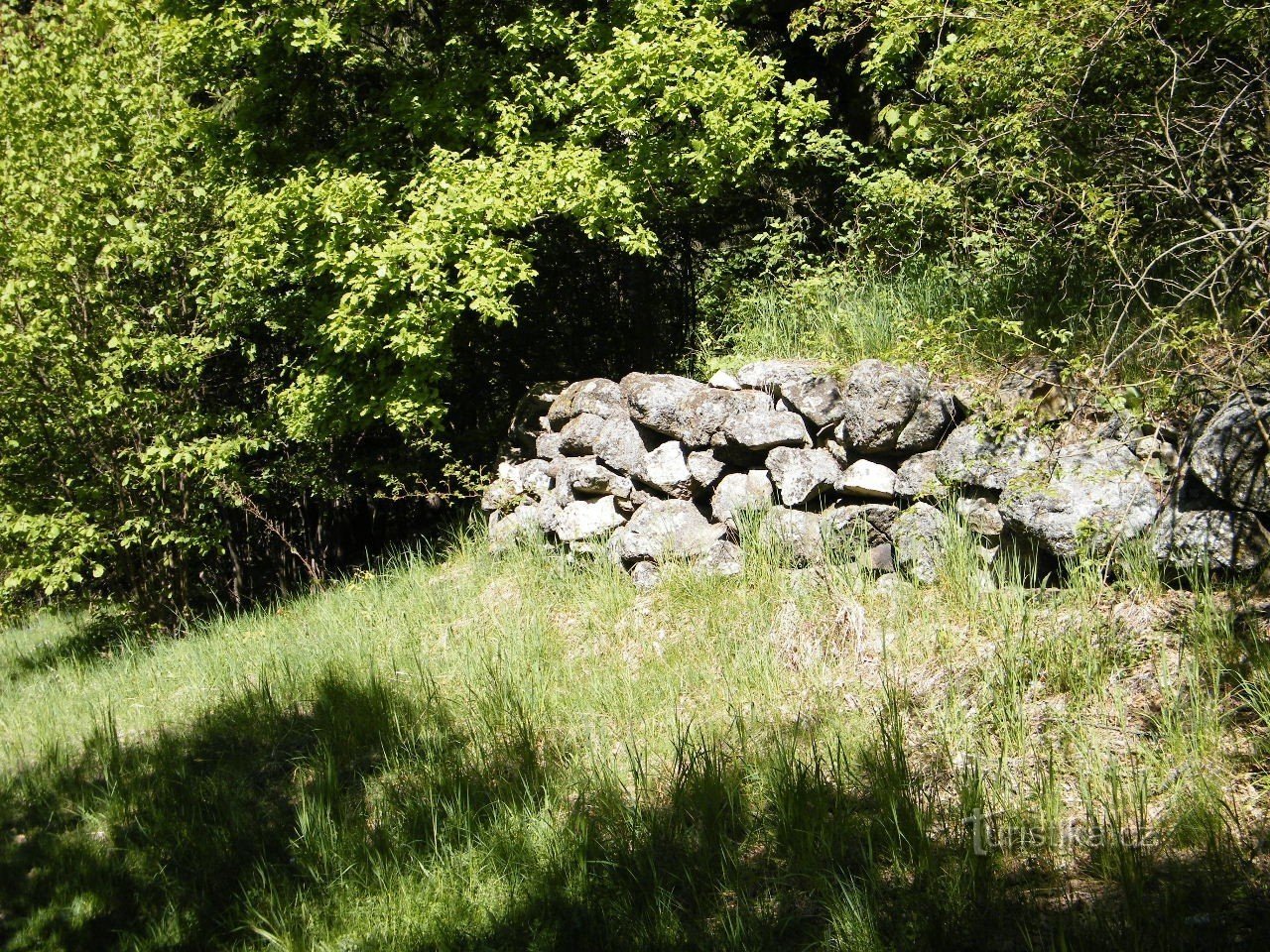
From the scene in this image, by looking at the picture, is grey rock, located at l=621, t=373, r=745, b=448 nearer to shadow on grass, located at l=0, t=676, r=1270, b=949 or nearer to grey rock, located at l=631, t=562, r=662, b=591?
grey rock, located at l=631, t=562, r=662, b=591

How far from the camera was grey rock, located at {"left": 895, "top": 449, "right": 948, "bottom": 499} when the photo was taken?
210 inches

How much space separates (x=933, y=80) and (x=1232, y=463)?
3.15 m

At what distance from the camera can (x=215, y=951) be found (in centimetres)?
364

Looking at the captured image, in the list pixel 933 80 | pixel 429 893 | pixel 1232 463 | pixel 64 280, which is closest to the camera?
pixel 429 893

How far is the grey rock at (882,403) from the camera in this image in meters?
5.45

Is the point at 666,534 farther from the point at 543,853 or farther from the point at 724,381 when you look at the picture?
the point at 543,853

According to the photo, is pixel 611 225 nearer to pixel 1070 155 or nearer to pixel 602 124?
pixel 602 124

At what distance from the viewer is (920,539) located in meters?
5.19

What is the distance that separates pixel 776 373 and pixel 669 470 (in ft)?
3.00

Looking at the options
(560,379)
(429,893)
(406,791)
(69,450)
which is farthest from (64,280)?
(429,893)

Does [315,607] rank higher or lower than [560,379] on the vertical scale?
lower

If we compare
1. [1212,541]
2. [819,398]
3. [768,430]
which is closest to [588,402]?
[768,430]

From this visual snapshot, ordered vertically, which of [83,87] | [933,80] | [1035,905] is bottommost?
[1035,905]

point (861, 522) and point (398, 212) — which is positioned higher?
point (398, 212)
